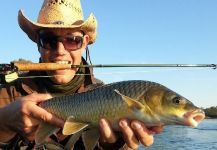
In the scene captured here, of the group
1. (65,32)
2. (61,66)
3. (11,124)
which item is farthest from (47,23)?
(11,124)

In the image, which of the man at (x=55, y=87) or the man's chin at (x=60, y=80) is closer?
the man at (x=55, y=87)

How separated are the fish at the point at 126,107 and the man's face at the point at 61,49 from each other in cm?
156

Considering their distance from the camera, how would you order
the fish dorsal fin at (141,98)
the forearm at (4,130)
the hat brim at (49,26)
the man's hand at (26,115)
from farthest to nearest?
the hat brim at (49,26) → the forearm at (4,130) → the man's hand at (26,115) → the fish dorsal fin at (141,98)

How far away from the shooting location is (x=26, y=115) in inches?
202

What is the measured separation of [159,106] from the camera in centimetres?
482

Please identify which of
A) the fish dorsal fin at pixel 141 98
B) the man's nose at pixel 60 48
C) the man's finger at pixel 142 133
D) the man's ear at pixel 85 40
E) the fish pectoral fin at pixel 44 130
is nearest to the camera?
the fish dorsal fin at pixel 141 98

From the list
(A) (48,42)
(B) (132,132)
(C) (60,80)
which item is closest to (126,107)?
(B) (132,132)

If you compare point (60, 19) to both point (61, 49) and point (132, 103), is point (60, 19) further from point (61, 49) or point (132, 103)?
point (132, 103)

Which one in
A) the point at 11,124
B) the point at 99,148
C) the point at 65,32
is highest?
the point at 65,32

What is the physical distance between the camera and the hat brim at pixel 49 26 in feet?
22.6

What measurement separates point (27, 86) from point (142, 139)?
2.28 metres

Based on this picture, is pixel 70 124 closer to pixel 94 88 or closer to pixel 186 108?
pixel 94 88

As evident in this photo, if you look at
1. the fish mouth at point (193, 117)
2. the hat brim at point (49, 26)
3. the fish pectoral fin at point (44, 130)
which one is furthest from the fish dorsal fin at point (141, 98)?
the hat brim at point (49, 26)

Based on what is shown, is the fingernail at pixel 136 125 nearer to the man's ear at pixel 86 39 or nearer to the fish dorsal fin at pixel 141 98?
the fish dorsal fin at pixel 141 98
